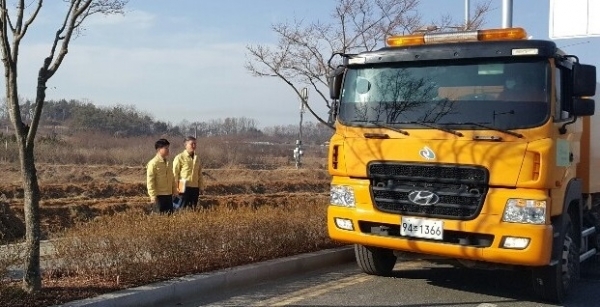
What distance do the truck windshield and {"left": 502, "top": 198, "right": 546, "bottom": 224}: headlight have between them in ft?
2.37

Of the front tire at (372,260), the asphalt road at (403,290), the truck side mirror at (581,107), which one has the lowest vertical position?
the asphalt road at (403,290)

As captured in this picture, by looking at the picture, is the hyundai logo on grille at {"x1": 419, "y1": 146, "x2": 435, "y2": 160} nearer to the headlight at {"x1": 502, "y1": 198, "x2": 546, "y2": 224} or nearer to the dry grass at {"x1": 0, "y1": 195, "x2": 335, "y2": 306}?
the headlight at {"x1": 502, "y1": 198, "x2": 546, "y2": 224}

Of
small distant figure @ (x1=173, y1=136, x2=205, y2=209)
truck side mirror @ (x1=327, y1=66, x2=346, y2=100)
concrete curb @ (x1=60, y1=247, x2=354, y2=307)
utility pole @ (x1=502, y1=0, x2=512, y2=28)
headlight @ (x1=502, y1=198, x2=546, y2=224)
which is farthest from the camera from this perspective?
utility pole @ (x1=502, y1=0, x2=512, y2=28)

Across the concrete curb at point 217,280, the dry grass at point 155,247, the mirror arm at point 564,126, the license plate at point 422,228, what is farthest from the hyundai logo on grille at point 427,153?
the dry grass at point 155,247

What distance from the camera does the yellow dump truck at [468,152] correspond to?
20.6ft

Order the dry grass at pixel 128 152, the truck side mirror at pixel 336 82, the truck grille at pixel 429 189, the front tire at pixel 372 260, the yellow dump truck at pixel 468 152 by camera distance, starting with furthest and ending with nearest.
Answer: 1. the dry grass at pixel 128 152
2. the front tire at pixel 372 260
3. the truck side mirror at pixel 336 82
4. the truck grille at pixel 429 189
5. the yellow dump truck at pixel 468 152

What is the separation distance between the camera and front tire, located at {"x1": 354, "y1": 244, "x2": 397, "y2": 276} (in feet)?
25.9

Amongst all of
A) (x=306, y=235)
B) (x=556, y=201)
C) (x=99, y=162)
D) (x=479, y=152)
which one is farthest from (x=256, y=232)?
(x=99, y=162)

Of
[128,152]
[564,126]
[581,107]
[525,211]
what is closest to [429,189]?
[525,211]

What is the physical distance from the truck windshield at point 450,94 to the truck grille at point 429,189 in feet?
1.50

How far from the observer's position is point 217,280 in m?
6.90

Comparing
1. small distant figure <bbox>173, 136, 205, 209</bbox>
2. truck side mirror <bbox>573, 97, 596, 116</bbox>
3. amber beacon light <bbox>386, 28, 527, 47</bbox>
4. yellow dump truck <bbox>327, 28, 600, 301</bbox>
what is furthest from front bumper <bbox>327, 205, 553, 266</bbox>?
small distant figure <bbox>173, 136, 205, 209</bbox>

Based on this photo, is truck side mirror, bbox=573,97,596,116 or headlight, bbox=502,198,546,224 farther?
truck side mirror, bbox=573,97,596,116

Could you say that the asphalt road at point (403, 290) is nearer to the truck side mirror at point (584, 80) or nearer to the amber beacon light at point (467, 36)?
the truck side mirror at point (584, 80)
